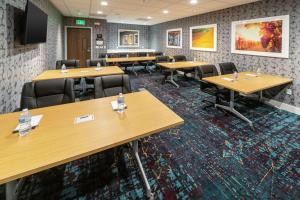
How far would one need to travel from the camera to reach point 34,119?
5.07ft

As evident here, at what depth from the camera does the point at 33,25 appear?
276 cm

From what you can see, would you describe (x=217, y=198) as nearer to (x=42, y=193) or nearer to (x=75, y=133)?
(x=75, y=133)

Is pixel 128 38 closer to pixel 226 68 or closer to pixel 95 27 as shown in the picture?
pixel 95 27

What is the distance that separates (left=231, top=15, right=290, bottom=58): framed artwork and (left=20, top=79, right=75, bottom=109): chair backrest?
13.4ft

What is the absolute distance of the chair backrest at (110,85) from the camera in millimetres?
2351

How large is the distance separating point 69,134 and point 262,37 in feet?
14.7

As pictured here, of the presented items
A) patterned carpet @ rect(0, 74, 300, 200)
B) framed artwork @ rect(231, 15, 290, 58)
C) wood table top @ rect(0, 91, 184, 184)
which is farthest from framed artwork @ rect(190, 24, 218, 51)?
wood table top @ rect(0, 91, 184, 184)

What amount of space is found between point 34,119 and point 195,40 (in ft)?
19.4

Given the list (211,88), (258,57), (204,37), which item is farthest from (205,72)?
(204,37)

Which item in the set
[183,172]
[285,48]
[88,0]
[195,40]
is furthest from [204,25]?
[183,172]

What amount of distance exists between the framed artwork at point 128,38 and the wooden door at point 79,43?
1803mm

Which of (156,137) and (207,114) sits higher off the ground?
(207,114)

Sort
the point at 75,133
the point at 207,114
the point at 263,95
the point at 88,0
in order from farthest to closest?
the point at 88,0, the point at 263,95, the point at 207,114, the point at 75,133

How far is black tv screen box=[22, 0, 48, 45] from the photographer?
98.3 inches
